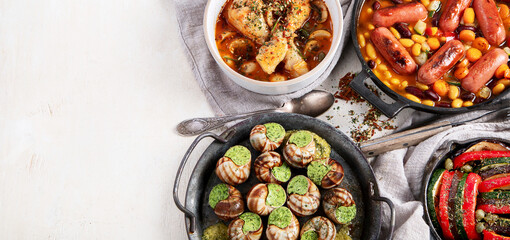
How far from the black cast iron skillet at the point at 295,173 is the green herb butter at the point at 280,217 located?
0.11 metres

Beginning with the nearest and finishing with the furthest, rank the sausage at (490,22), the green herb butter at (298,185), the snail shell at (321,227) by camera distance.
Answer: the snail shell at (321,227) < the green herb butter at (298,185) < the sausage at (490,22)

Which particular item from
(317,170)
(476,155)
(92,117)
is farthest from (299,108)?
(92,117)

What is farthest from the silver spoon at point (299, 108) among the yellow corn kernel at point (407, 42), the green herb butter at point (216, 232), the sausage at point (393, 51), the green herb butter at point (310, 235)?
the green herb butter at point (310, 235)

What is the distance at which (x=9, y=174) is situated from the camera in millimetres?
2664

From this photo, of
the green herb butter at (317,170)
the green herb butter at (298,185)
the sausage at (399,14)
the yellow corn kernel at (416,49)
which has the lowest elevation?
the green herb butter at (298,185)

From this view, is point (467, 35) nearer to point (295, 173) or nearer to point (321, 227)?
point (295, 173)

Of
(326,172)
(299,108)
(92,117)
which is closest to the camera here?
(326,172)

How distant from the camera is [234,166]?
2182mm

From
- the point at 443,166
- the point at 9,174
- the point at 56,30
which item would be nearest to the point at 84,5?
the point at 56,30

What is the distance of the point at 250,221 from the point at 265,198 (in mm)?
127

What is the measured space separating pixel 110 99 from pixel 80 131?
255 millimetres

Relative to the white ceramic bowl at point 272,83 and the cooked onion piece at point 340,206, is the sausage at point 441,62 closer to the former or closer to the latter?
the white ceramic bowl at point 272,83

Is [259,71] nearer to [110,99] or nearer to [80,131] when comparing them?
[110,99]

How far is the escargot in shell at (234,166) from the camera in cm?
218
